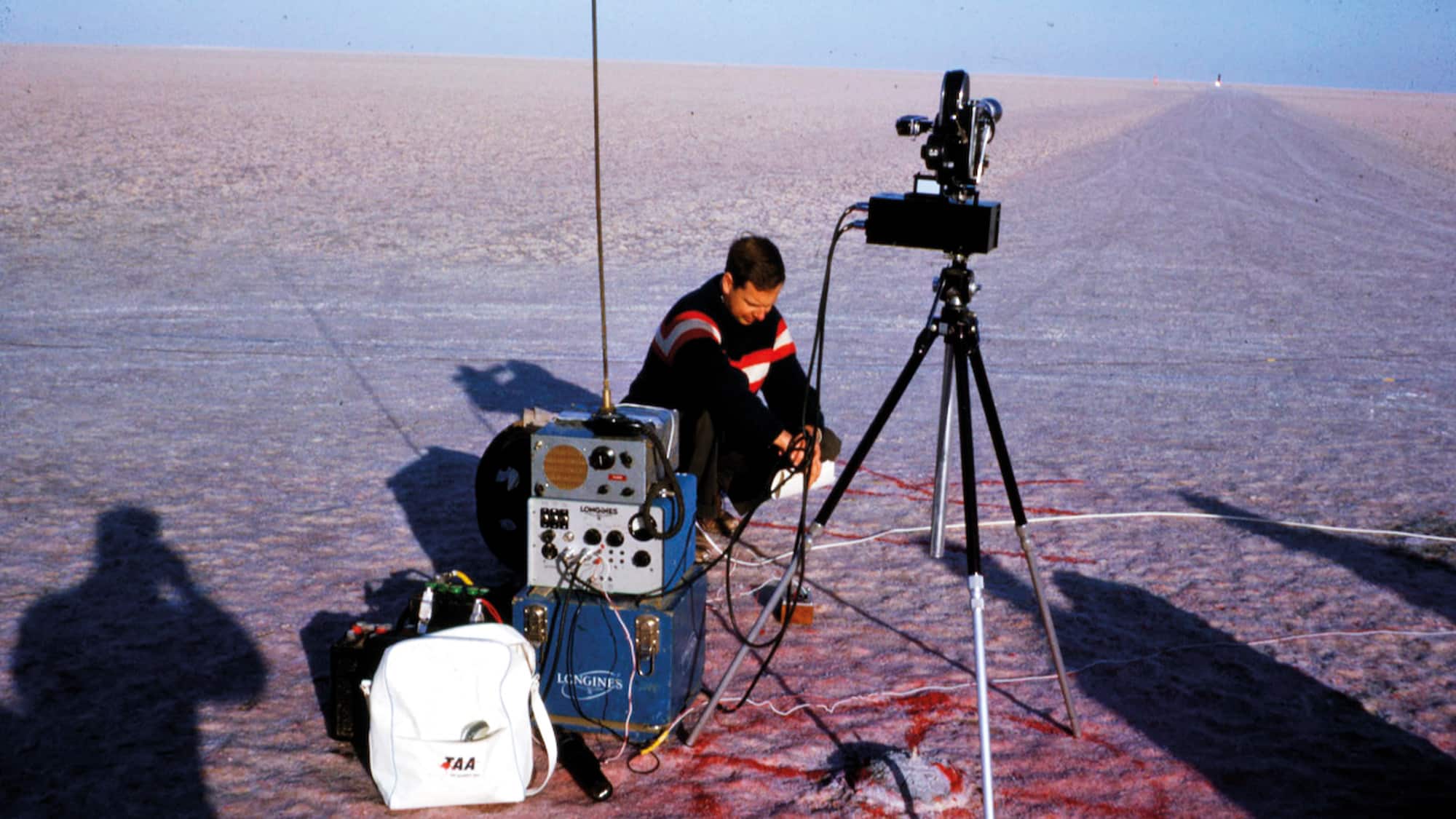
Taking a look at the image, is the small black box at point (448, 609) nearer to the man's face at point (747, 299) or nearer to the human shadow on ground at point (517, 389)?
the man's face at point (747, 299)

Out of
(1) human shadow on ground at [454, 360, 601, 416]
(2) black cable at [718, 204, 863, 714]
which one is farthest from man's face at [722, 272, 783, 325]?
(1) human shadow on ground at [454, 360, 601, 416]

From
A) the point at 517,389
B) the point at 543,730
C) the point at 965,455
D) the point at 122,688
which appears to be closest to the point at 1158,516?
the point at 965,455

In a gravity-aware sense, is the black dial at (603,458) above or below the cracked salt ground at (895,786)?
above

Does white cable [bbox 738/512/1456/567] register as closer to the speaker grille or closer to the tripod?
the tripod

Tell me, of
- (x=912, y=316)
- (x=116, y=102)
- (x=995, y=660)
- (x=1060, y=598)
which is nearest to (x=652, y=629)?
(x=995, y=660)

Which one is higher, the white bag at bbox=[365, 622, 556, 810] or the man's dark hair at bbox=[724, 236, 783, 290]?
the man's dark hair at bbox=[724, 236, 783, 290]

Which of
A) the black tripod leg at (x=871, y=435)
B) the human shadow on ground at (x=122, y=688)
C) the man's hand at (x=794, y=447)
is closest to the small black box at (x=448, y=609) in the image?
the human shadow on ground at (x=122, y=688)

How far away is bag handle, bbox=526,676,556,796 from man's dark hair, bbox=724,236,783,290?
1911mm

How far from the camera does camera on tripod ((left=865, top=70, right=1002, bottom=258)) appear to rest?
3361mm

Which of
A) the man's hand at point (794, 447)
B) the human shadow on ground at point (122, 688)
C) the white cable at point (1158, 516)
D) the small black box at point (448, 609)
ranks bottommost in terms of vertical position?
the human shadow on ground at point (122, 688)

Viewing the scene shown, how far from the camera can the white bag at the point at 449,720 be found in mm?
3346

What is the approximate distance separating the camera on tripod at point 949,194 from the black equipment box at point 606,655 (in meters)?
1.30

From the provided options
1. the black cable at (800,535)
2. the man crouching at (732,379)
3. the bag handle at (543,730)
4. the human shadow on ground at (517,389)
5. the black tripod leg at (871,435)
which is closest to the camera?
the bag handle at (543,730)

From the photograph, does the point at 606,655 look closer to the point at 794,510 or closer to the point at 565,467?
the point at 565,467
